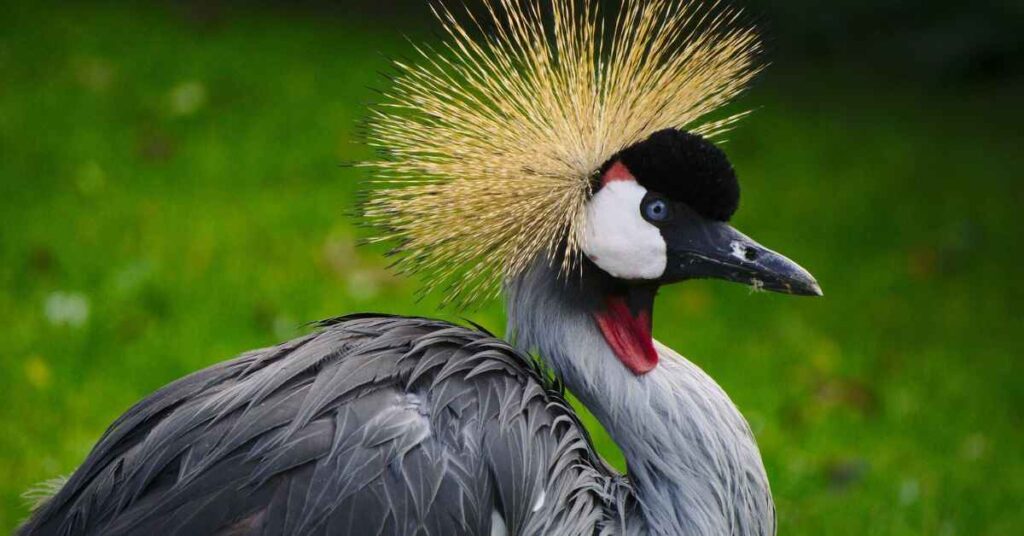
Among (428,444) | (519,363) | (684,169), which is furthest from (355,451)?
(684,169)

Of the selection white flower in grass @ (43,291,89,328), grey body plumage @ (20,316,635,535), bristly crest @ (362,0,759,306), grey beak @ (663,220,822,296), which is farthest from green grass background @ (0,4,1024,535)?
grey body plumage @ (20,316,635,535)

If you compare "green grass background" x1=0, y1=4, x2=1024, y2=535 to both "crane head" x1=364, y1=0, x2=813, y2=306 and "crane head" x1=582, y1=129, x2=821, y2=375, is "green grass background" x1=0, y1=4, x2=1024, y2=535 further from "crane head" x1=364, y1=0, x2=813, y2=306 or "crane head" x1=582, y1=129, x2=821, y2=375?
"crane head" x1=582, y1=129, x2=821, y2=375

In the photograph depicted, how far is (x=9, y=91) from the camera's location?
13.8 feet

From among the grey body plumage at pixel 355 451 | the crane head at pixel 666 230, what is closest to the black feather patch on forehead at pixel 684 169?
the crane head at pixel 666 230

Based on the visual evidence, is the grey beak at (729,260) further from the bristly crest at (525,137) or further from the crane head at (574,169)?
the bristly crest at (525,137)

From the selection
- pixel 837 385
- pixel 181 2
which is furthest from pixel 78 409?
pixel 181 2

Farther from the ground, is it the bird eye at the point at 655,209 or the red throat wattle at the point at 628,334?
the bird eye at the point at 655,209

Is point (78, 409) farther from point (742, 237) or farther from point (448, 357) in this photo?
point (742, 237)

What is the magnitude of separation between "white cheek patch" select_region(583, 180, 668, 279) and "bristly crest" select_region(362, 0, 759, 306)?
2 cm

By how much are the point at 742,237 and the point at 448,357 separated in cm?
43

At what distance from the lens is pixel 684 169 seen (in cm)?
162

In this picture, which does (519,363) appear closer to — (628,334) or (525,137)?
(628,334)

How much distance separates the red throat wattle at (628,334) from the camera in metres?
1.70

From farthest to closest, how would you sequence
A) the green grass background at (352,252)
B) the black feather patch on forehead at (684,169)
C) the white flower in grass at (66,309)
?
the white flower in grass at (66,309) < the green grass background at (352,252) < the black feather patch on forehead at (684,169)
